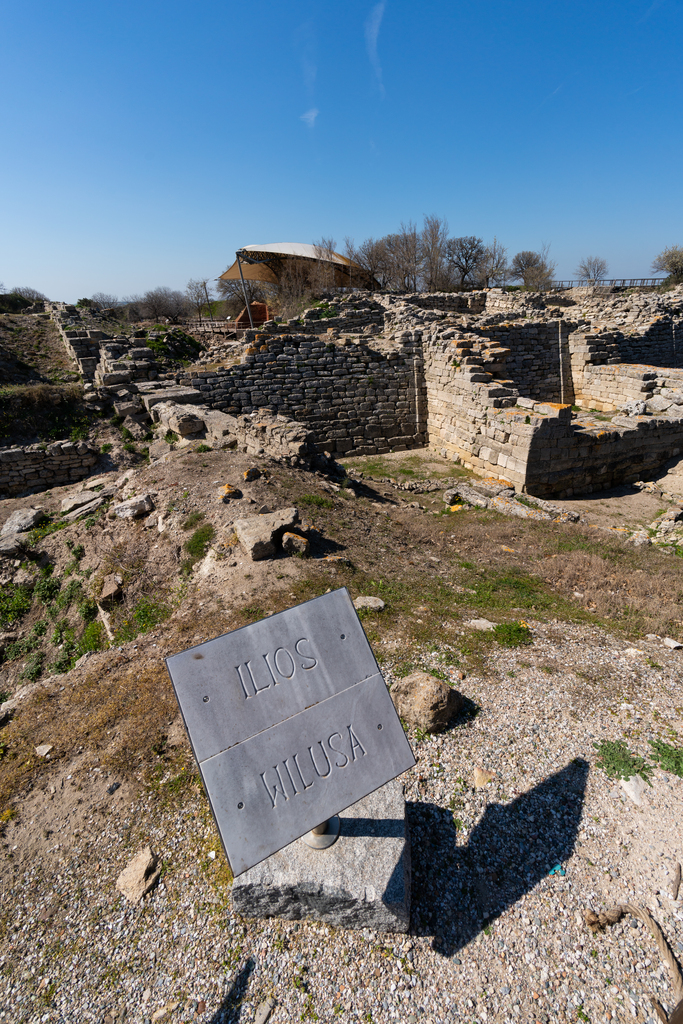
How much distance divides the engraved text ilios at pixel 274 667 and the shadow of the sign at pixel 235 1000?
5.32ft

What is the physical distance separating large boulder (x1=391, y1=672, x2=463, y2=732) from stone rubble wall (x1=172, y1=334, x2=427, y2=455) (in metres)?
9.90

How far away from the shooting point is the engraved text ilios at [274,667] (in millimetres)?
2291

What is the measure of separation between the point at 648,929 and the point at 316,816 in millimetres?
1985

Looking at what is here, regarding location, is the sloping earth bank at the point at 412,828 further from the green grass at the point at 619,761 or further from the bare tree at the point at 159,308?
the bare tree at the point at 159,308

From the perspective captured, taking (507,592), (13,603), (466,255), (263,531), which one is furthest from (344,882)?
(466,255)

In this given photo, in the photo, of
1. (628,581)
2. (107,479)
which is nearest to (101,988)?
(628,581)

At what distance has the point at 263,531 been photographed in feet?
19.4

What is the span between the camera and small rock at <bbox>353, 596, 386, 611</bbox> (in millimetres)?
5008

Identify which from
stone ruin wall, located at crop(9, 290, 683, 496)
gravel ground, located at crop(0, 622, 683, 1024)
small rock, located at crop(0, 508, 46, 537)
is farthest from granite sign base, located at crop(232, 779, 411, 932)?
stone ruin wall, located at crop(9, 290, 683, 496)

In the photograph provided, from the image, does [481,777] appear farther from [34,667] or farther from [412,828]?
[34,667]

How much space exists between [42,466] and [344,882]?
36.8 feet

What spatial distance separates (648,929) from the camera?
2477 mm

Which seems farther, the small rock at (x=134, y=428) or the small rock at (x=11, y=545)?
the small rock at (x=134, y=428)

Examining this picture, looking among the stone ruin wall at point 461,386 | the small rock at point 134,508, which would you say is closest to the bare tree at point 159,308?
the stone ruin wall at point 461,386
